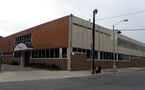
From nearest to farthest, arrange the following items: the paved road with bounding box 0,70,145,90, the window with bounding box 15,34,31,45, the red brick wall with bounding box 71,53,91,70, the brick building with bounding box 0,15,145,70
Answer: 1. the paved road with bounding box 0,70,145,90
2. the red brick wall with bounding box 71,53,91,70
3. the brick building with bounding box 0,15,145,70
4. the window with bounding box 15,34,31,45

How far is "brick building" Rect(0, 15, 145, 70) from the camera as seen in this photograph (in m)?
38.3

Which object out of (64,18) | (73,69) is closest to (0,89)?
(73,69)

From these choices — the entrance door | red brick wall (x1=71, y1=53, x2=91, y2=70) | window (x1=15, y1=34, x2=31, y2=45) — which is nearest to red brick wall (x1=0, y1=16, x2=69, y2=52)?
window (x1=15, y1=34, x2=31, y2=45)

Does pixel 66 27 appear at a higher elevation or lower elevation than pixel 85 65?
higher

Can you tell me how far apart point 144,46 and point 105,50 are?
39.5 meters

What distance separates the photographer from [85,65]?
134ft

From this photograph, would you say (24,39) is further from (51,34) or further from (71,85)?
(71,85)

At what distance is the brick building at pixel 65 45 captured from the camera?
126 ft

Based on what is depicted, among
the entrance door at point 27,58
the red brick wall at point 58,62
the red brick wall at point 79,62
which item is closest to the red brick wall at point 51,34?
the red brick wall at point 58,62

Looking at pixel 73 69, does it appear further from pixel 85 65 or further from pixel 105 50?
pixel 105 50

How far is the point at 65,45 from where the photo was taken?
38125 millimetres

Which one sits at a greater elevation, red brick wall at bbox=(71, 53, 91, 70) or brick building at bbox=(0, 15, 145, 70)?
brick building at bbox=(0, 15, 145, 70)

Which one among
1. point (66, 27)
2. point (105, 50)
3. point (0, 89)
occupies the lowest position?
point (0, 89)

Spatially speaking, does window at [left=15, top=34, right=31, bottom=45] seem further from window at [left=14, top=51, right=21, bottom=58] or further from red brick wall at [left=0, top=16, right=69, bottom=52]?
window at [left=14, top=51, right=21, bottom=58]
